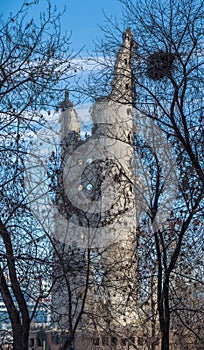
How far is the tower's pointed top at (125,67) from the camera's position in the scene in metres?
5.19

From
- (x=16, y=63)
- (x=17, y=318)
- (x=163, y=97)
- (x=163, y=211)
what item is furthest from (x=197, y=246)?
(x=16, y=63)

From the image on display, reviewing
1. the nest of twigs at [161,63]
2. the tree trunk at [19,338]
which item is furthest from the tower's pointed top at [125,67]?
the tree trunk at [19,338]

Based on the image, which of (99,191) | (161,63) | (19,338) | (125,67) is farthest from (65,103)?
(19,338)

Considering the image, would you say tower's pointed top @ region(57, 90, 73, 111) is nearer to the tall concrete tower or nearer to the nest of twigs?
the tall concrete tower

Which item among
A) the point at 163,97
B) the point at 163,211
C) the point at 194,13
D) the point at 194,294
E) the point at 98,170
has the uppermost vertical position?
the point at 194,13

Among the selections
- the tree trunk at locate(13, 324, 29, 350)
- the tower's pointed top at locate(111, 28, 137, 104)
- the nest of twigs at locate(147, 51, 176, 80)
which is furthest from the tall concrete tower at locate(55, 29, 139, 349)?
the tree trunk at locate(13, 324, 29, 350)

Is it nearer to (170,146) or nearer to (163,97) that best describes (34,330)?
(170,146)

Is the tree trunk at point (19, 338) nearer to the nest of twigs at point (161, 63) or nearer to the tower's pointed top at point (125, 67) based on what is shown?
the tower's pointed top at point (125, 67)

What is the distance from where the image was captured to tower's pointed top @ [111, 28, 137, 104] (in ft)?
17.0

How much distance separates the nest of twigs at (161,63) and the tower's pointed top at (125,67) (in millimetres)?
232

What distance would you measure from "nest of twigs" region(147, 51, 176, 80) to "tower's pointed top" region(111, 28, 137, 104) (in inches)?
9.1

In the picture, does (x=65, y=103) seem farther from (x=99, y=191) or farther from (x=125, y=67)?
(x=99, y=191)

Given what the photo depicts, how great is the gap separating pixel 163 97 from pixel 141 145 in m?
1.16

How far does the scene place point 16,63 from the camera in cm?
449
